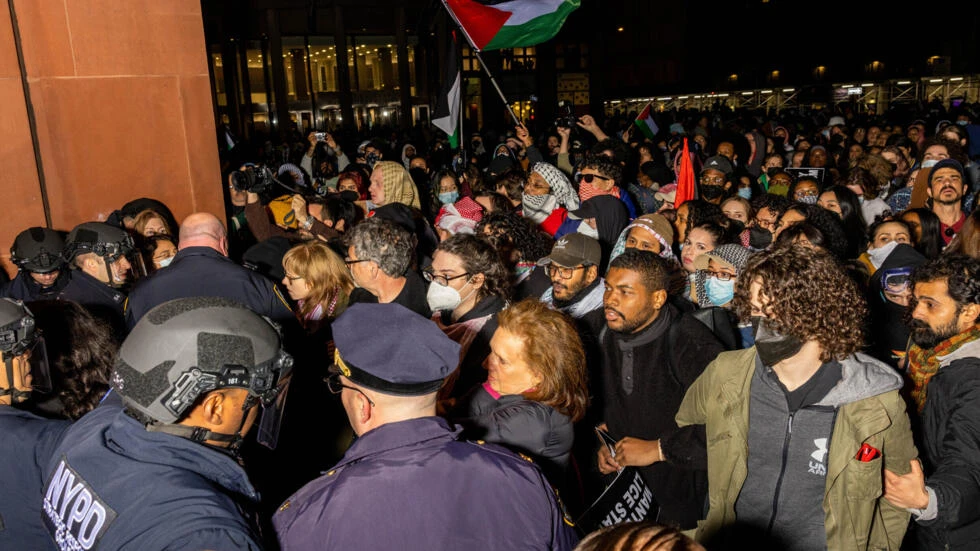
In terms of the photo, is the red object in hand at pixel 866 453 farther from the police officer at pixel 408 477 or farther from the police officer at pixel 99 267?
the police officer at pixel 99 267

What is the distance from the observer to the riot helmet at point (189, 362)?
1.90 metres

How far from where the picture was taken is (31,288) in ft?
16.6

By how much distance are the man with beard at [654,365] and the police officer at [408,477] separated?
1.63 metres

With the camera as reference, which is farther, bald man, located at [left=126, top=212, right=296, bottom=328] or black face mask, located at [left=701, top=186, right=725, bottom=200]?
black face mask, located at [left=701, top=186, right=725, bottom=200]

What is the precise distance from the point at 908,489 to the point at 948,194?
4.48 meters

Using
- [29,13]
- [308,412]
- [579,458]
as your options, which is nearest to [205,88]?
[29,13]

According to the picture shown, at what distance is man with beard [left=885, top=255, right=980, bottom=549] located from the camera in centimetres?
283

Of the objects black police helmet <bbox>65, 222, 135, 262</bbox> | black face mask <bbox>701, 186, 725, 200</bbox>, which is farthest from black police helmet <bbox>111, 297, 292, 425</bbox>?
black face mask <bbox>701, 186, 725, 200</bbox>

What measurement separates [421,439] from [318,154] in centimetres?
1166

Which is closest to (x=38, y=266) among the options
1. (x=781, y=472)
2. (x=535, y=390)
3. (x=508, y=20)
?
(x=535, y=390)

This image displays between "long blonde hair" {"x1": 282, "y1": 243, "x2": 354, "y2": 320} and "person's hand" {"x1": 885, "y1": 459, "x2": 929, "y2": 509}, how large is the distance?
355 cm

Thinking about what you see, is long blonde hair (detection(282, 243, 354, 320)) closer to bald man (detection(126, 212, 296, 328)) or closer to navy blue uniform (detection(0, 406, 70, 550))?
bald man (detection(126, 212, 296, 328))

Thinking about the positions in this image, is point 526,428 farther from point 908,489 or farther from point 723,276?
point 723,276

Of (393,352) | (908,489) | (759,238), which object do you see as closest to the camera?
(393,352)
